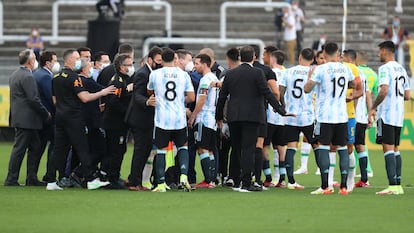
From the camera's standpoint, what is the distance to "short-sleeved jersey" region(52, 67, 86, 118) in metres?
19.4

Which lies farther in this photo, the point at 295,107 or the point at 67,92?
the point at 295,107

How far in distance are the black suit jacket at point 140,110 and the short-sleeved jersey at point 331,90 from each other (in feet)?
8.09

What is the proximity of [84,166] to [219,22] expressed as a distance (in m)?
18.7

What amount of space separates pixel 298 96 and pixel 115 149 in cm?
306

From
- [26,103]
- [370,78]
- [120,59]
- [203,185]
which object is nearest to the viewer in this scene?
[120,59]

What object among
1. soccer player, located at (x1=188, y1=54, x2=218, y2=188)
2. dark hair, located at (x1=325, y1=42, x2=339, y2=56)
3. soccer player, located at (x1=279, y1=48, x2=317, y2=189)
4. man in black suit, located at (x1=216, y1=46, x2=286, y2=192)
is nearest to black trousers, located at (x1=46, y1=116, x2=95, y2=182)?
soccer player, located at (x1=188, y1=54, x2=218, y2=188)

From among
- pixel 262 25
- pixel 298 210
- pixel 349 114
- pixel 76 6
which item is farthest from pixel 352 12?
pixel 298 210

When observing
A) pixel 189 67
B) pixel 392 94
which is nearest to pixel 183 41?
pixel 189 67

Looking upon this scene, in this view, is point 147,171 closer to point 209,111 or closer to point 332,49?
point 209,111

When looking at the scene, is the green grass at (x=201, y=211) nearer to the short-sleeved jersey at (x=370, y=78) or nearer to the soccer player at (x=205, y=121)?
the soccer player at (x=205, y=121)

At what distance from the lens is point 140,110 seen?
760 inches

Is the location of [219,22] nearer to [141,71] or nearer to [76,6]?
[76,6]

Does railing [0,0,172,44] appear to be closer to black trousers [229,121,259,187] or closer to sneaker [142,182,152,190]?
sneaker [142,182,152,190]

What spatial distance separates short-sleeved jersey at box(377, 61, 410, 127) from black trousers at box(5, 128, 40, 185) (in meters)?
5.44
